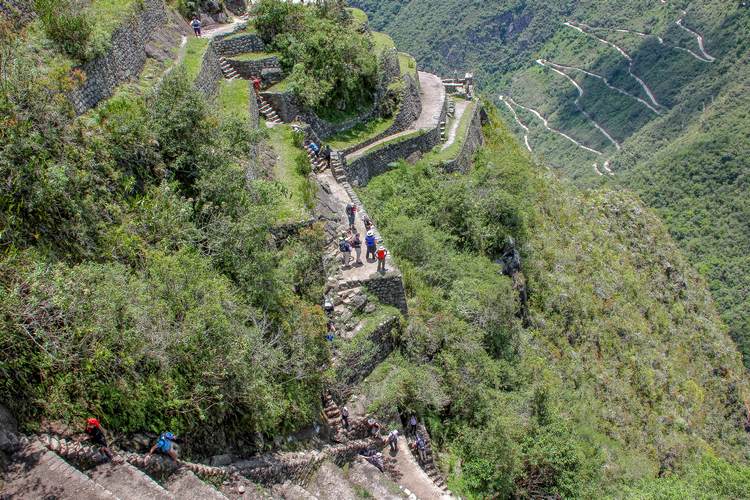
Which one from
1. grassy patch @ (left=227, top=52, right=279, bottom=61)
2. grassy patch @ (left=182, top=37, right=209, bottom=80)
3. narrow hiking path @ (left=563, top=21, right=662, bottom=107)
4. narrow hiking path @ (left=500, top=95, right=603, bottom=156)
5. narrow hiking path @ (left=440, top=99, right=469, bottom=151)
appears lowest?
narrow hiking path @ (left=500, top=95, right=603, bottom=156)

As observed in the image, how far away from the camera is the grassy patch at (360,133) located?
26.7 meters

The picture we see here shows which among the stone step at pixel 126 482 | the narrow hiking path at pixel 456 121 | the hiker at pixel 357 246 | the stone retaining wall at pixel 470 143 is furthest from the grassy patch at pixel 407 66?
the stone step at pixel 126 482

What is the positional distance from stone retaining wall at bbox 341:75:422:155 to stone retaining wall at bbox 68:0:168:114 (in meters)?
9.08

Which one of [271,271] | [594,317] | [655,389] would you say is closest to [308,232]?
[271,271]

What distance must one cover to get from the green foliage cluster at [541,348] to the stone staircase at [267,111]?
4.53 m

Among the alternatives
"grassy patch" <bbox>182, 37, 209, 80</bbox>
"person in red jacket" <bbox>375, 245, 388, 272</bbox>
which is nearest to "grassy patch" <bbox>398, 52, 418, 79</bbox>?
"grassy patch" <bbox>182, 37, 209, 80</bbox>

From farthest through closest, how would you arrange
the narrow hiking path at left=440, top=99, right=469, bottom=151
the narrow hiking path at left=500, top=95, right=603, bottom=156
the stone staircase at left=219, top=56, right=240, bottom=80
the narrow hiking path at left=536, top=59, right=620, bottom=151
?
the narrow hiking path at left=536, top=59, right=620, bottom=151
the narrow hiking path at left=500, top=95, right=603, bottom=156
the narrow hiking path at left=440, top=99, right=469, bottom=151
the stone staircase at left=219, top=56, right=240, bottom=80

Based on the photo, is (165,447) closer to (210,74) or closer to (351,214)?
(351,214)

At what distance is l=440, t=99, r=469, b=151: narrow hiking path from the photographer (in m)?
31.1

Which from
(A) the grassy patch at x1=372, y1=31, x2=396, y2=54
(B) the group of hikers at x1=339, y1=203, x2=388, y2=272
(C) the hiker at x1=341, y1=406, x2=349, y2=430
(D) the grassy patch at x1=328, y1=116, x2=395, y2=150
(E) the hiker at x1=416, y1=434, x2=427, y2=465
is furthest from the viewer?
(A) the grassy patch at x1=372, y1=31, x2=396, y2=54

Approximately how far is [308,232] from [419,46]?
461ft

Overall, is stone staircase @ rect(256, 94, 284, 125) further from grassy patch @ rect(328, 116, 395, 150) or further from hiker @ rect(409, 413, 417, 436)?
hiker @ rect(409, 413, 417, 436)

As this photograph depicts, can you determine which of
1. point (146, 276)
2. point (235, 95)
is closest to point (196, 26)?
point (235, 95)

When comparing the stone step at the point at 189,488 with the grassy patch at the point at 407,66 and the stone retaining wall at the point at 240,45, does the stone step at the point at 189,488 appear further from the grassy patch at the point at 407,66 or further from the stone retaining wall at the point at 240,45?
the grassy patch at the point at 407,66
